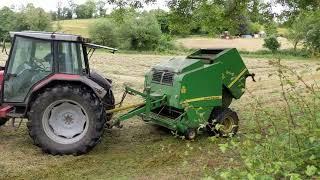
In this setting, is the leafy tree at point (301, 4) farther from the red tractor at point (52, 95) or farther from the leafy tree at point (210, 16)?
the red tractor at point (52, 95)

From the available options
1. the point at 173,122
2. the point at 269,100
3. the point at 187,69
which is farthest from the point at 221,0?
the point at 269,100

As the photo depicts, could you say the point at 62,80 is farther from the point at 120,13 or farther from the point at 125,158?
the point at 120,13

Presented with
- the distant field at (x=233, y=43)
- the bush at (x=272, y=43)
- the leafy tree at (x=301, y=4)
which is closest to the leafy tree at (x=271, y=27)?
the leafy tree at (x=301, y=4)

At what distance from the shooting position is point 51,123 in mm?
7188

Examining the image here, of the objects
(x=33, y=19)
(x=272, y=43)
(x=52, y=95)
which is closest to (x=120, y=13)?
(x=52, y=95)

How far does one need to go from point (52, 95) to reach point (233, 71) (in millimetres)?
3037

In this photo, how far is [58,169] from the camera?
6270 millimetres

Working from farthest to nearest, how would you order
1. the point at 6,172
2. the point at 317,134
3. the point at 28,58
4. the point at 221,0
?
1. the point at 221,0
2. the point at 28,58
3. the point at 6,172
4. the point at 317,134

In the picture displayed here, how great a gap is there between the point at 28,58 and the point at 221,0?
149 inches

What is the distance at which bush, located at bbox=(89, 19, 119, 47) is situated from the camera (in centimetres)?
4856

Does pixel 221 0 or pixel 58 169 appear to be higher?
pixel 221 0

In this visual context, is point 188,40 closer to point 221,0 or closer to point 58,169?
point 221,0

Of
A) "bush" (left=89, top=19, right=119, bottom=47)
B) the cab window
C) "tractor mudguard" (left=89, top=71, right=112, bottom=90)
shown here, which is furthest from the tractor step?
"bush" (left=89, top=19, right=119, bottom=47)

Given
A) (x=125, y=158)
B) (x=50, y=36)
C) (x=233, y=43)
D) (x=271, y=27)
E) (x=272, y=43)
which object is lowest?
(x=233, y=43)
